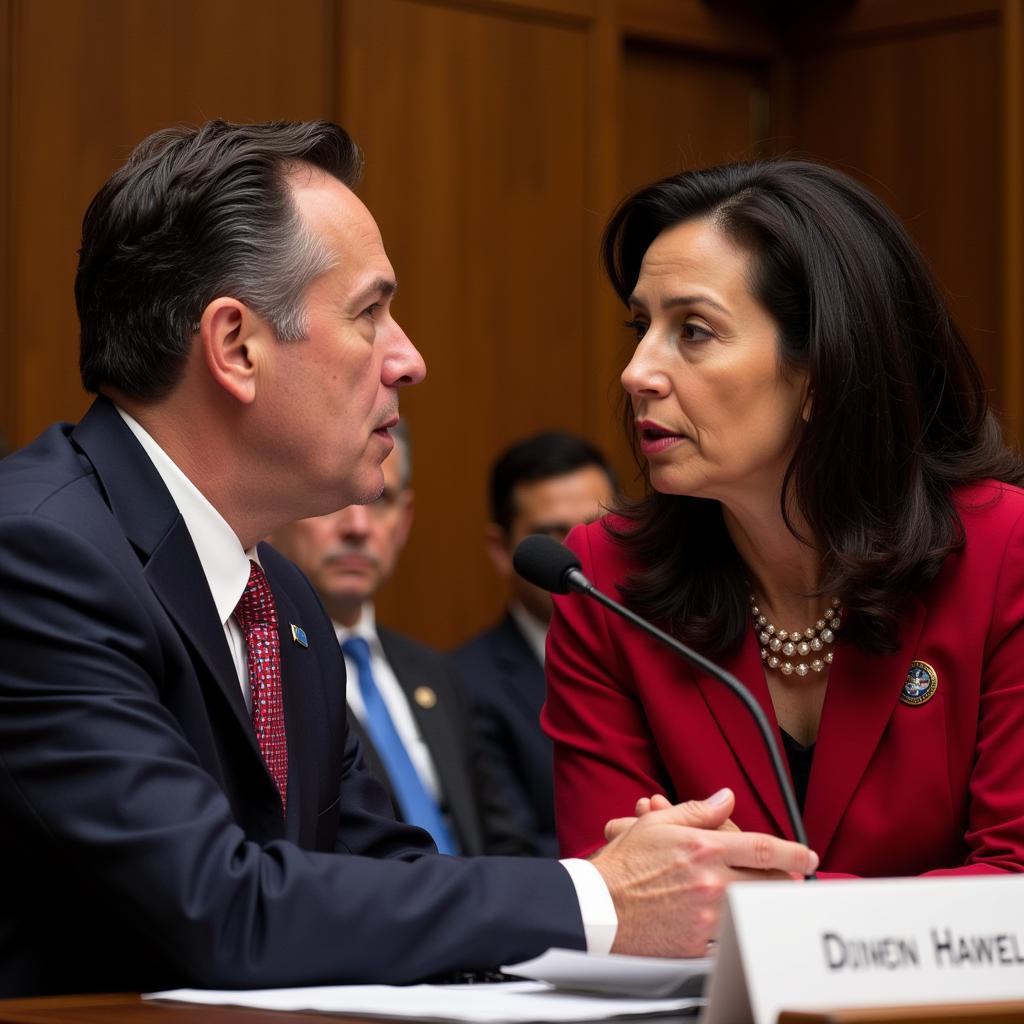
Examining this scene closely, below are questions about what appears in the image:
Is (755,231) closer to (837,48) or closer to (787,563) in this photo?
(787,563)

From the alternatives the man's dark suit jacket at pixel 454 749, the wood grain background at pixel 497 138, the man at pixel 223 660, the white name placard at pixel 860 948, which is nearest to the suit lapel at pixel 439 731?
the man's dark suit jacket at pixel 454 749

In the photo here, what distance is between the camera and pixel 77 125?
14.5ft

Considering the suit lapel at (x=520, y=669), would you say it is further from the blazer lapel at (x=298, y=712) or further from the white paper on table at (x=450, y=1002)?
the white paper on table at (x=450, y=1002)

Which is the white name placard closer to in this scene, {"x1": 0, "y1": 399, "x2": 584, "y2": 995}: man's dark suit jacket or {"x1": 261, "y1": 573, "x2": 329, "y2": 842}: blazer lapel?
{"x1": 0, "y1": 399, "x2": 584, "y2": 995}: man's dark suit jacket

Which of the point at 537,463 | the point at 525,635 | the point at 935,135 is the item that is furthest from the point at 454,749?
the point at 935,135

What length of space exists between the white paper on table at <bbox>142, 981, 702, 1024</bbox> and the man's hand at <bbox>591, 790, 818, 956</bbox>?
0.13 metres

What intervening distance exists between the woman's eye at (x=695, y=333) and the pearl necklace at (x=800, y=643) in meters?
0.38

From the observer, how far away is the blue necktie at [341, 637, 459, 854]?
3.63m

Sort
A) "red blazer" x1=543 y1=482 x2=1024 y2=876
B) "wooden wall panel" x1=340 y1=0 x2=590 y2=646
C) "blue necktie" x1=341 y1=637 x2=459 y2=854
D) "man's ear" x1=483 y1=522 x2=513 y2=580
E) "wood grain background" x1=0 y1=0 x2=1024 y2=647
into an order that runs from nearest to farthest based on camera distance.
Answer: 1. "red blazer" x1=543 y1=482 x2=1024 y2=876
2. "blue necktie" x1=341 y1=637 x2=459 y2=854
3. "wood grain background" x1=0 y1=0 x2=1024 y2=647
4. "man's ear" x1=483 y1=522 x2=513 y2=580
5. "wooden wall panel" x1=340 y1=0 x2=590 y2=646

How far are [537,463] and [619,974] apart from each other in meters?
3.26

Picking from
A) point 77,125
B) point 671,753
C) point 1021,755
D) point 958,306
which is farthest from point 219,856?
point 958,306

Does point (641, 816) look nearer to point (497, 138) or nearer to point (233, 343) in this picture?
point (233, 343)

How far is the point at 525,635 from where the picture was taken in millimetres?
4398

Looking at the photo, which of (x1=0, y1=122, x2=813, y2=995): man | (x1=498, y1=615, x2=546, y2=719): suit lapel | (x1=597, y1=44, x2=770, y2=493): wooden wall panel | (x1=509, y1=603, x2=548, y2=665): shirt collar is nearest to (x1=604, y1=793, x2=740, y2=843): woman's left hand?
(x1=0, y1=122, x2=813, y2=995): man
